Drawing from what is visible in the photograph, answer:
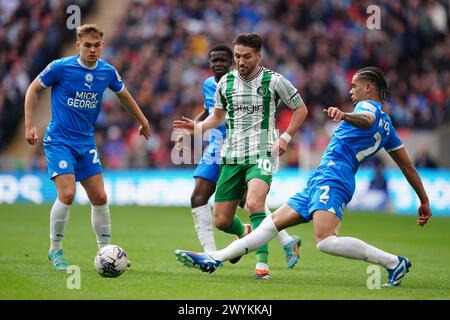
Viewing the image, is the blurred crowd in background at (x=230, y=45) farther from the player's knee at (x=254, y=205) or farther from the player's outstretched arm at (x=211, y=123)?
the player's knee at (x=254, y=205)

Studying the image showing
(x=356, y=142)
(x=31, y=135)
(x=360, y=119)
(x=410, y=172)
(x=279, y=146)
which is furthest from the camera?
(x=31, y=135)

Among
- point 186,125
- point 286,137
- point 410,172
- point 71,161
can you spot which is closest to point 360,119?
point 410,172

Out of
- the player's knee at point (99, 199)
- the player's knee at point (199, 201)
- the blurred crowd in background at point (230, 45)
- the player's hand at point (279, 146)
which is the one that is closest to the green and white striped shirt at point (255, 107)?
the player's hand at point (279, 146)

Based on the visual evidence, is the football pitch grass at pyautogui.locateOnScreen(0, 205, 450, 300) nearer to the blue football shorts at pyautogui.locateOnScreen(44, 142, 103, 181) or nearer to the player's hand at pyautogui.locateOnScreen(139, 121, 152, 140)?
the blue football shorts at pyautogui.locateOnScreen(44, 142, 103, 181)

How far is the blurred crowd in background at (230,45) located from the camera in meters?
23.8

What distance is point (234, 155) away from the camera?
31.3 feet

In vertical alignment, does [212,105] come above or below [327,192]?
above

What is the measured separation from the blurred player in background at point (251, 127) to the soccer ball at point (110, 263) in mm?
1288

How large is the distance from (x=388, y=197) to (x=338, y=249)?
12.7 metres

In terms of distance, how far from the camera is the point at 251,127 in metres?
9.50

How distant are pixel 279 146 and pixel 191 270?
172 centimetres

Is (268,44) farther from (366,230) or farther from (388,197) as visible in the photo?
(366,230)

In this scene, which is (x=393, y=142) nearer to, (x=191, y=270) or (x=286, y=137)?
(x=286, y=137)

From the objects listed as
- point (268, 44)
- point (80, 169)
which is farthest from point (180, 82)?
point (80, 169)
